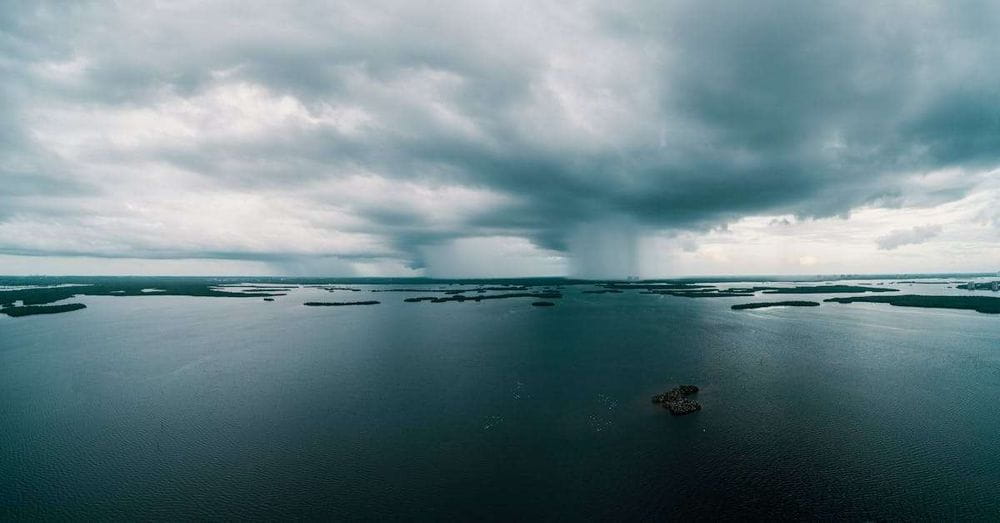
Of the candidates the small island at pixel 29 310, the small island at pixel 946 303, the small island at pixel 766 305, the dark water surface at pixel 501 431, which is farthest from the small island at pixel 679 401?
the small island at pixel 29 310

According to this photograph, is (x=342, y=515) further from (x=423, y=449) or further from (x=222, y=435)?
(x=222, y=435)

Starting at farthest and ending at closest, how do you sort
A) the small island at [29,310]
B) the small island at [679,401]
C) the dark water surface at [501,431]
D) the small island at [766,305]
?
the small island at [766,305] → the small island at [29,310] → the small island at [679,401] → the dark water surface at [501,431]

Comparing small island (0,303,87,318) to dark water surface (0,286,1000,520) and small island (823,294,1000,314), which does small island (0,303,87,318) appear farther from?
small island (823,294,1000,314)

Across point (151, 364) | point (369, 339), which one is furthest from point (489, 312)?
point (151, 364)

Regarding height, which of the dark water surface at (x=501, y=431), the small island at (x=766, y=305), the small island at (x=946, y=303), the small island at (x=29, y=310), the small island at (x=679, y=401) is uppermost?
the small island at (x=946, y=303)

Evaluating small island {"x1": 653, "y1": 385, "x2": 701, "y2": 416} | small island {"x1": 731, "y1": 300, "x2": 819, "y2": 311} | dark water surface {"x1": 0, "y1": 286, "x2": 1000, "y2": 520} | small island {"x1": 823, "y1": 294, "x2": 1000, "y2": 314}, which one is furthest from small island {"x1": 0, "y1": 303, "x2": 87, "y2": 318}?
small island {"x1": 823, "y1": 294, "x2": 1000, "y2": 314}

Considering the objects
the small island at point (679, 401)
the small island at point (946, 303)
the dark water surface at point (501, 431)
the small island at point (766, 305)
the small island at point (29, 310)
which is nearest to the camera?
the dark water surface at point (501, 431)

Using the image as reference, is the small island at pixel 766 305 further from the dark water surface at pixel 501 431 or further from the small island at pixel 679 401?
the small island at pixel 679 401

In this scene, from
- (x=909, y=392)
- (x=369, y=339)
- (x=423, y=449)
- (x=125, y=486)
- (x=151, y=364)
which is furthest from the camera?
(x=369, y=339)

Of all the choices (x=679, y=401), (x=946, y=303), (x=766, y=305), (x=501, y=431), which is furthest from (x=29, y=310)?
(x=946, y=303)
